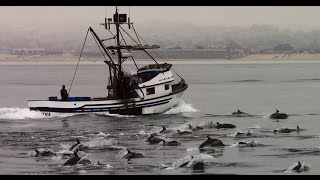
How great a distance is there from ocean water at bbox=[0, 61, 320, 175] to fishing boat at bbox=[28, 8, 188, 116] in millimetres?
67

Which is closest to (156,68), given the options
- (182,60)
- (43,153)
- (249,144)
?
(182,60)

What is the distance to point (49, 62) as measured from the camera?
6102mm

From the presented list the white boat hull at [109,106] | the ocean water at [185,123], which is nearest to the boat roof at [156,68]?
the ocean water at [185,123]

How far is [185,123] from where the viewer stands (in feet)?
19.7

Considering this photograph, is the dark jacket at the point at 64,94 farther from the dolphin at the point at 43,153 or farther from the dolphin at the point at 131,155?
the dolphin at the point at 131,155

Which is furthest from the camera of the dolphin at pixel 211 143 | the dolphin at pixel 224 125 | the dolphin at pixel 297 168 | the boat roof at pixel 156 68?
the boat roof at pixel 156 68

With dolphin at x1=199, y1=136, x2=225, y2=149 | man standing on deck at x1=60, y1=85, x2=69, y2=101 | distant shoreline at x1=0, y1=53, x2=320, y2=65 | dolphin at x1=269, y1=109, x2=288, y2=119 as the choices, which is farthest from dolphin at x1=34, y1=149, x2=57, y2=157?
dolphin at x1=269, y1=109, x2=288, y2=119

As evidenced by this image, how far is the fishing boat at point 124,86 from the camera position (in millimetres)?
6051

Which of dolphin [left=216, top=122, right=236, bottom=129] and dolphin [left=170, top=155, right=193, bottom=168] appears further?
dolphin [left=216, top=122, right=236, bottom=129]

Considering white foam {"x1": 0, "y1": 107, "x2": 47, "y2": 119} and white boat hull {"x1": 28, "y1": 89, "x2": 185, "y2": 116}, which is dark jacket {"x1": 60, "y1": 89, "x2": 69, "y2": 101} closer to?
white boat hull {"x1": 28, "y1": 89, "x2": 185, "y2": 116}

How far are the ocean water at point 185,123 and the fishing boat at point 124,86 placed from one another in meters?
0.07

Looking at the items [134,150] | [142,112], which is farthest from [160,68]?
[134,150]

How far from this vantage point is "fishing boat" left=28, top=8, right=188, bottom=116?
605 centimetres
